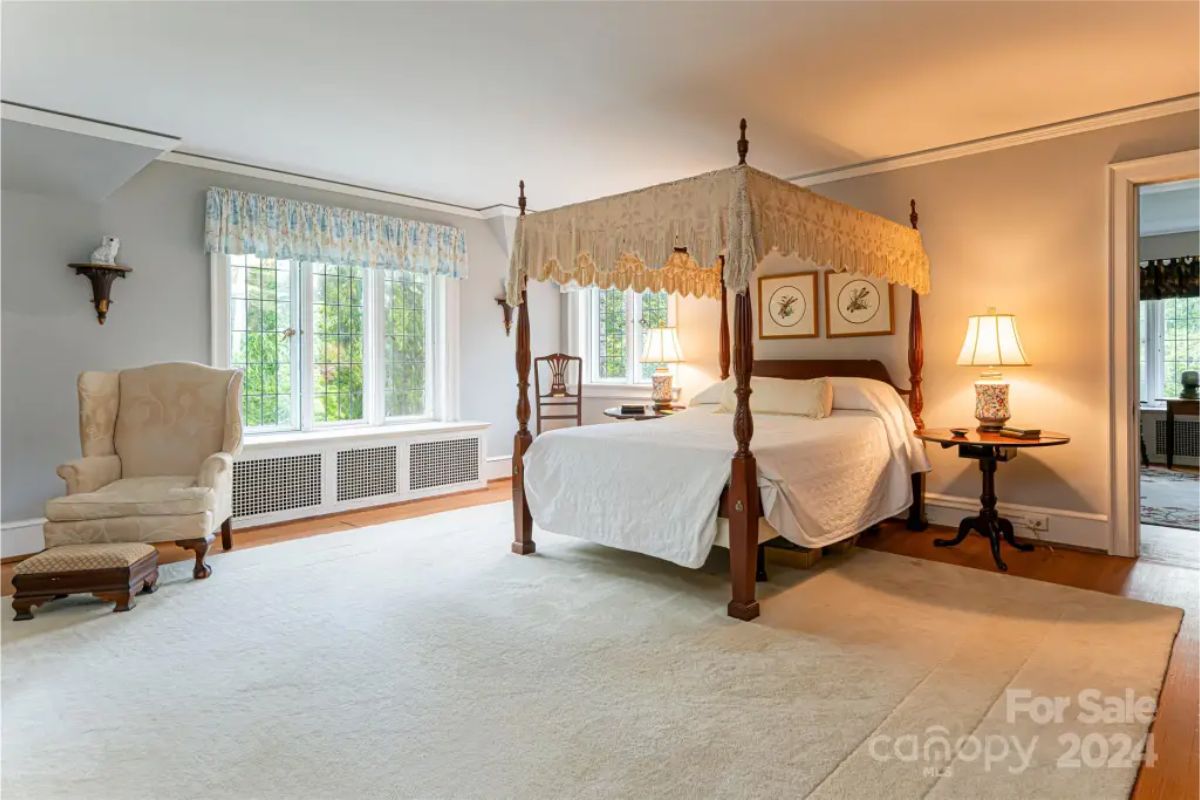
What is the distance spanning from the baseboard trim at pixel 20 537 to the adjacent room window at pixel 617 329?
458cm

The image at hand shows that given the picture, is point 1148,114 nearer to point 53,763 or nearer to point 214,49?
point 214,49

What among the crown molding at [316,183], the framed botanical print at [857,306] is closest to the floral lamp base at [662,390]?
the framed botanical print at [857,306]

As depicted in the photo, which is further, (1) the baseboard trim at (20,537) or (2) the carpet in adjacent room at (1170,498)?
(2) the carpet in adjacent room at (1170,498)

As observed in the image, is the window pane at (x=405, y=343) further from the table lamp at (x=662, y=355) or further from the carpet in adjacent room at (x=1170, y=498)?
the carpet in adjacent room at (x=1170, y=498)

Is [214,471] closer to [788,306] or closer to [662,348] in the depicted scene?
[662,348]

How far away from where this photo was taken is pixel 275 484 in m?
4.88

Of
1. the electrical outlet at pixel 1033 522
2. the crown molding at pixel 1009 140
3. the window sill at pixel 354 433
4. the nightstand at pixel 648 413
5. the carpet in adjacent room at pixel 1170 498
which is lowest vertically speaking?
the carpet in adjacent room at pixel 1170 498

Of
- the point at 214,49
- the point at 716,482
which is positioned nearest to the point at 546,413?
the point at 716,482

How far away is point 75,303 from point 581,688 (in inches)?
160

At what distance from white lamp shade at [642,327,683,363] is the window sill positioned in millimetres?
1591

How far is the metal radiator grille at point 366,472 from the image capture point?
526cm

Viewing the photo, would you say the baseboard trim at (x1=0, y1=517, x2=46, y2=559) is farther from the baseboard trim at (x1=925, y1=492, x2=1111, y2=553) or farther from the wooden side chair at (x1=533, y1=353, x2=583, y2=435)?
the baseboard trim at (x1=925, y1=492, x2=1111, y2=553)

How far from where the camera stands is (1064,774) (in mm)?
1868

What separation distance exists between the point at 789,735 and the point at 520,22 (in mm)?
2829
